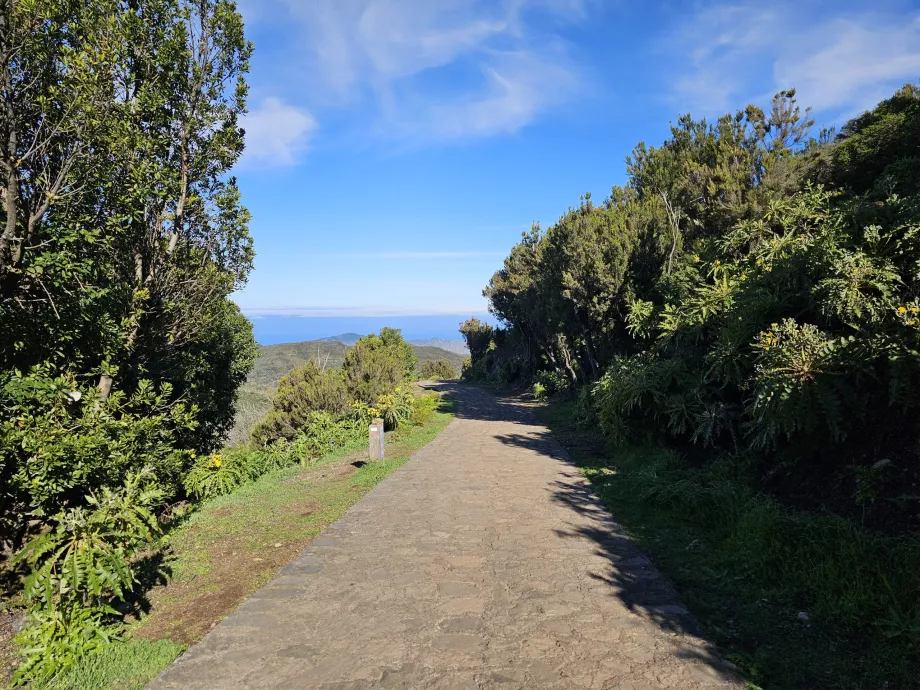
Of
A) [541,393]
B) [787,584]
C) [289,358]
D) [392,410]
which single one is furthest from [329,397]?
[289,358]

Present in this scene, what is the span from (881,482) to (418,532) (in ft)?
14.9

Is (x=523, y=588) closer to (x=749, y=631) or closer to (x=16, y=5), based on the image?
(x=749, y=631)

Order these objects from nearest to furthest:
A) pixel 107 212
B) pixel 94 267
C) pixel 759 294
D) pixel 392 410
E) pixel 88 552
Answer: pixel 88 552, pixel 94 267, pixel 107 212, pixel 759 294, pixel 392 410

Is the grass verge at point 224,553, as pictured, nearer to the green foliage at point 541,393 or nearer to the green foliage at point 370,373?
the green foliage at point 370,373

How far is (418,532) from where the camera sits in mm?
5887

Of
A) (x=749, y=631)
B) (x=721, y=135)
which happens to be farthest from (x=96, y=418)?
(x=721, y=135)

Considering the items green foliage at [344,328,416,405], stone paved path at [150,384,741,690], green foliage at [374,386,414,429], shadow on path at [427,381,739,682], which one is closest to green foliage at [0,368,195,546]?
stone paved path at [150,384,741,690]

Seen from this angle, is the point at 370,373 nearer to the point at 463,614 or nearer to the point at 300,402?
the point at 300,402

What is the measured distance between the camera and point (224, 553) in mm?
5480

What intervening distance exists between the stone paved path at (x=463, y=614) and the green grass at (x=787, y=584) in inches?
11.7

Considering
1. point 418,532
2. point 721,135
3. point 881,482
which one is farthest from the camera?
point 721,135

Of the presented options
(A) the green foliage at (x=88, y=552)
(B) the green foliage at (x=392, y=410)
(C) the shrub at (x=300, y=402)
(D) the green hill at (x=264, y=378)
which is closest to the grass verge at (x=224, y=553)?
(A) the green foliage at (x=88, y=552)

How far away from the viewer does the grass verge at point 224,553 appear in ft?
11.2

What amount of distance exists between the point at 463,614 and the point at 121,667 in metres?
2.31
